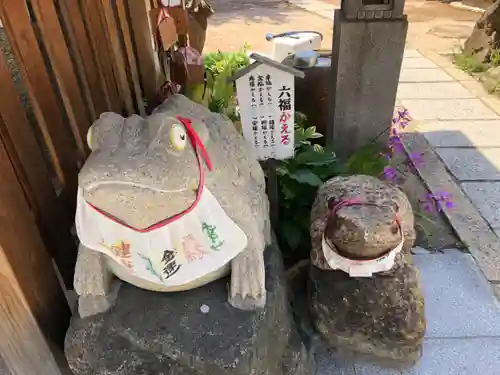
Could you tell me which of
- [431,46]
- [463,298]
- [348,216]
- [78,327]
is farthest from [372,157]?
[431,46]

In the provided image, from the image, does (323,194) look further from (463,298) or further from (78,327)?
→ (78,327)

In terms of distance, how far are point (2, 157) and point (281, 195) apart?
1771 millimetres

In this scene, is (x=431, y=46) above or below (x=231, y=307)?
below

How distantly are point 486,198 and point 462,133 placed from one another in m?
1.14

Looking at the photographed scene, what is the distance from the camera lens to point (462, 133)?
4641 mm

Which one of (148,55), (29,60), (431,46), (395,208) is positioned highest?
(29,60)

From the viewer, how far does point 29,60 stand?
6.57ft

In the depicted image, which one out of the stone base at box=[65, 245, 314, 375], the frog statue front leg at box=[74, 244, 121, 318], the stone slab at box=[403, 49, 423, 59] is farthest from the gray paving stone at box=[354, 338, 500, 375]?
the stone slab at box=[403, 49, 423, 59]

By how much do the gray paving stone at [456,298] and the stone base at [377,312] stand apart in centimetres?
43

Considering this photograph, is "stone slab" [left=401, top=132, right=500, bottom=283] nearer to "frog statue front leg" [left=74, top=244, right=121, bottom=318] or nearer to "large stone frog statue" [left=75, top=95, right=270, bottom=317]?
"large stone frog statue" [left=75, top=95, right=270, bottom=317]

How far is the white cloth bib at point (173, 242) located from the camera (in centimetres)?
172

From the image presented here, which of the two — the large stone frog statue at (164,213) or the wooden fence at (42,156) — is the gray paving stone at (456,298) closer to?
the large stone frog statue at (164,213)

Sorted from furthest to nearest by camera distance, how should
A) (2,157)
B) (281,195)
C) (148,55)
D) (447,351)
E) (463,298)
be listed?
(148,55), (281,195), (463,298), (447,351), (2,157)

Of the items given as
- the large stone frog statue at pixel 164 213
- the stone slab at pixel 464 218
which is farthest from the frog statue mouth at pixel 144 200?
the stone slab at pixel 464 218
